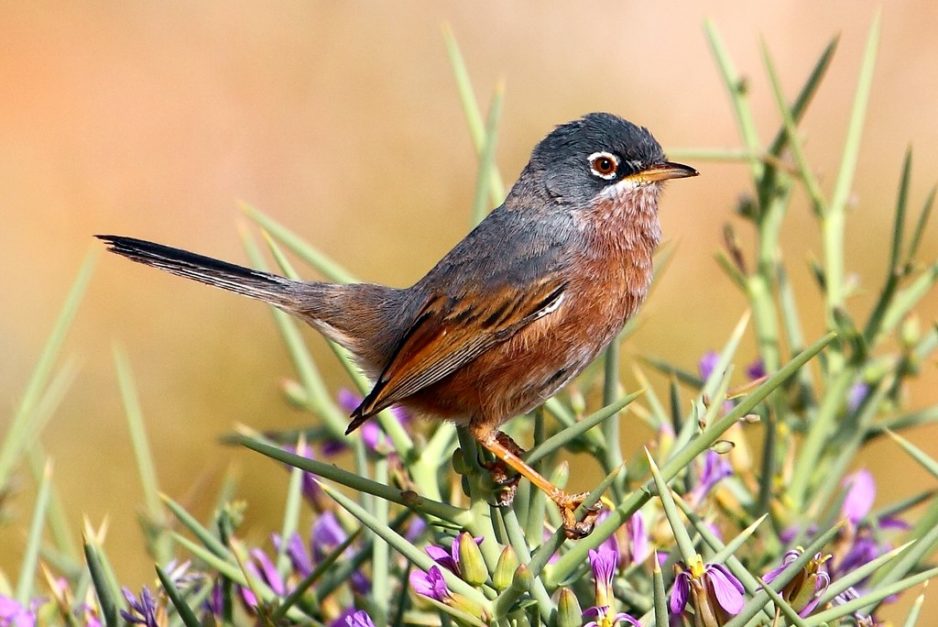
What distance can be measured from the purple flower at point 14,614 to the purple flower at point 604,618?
3.61 ft

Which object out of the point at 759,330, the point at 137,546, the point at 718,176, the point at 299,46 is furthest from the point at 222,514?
the point at 299,46

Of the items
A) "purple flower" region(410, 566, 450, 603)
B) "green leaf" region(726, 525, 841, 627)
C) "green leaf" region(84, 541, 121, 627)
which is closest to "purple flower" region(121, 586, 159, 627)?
"green leaf" region(84, 541, 121, 627)

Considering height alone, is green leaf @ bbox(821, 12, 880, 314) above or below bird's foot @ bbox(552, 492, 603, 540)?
above

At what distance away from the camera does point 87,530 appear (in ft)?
6.77

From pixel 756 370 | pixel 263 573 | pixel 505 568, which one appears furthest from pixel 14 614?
pixel 756 370

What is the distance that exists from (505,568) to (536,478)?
33cm

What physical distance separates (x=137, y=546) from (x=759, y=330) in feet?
10.3

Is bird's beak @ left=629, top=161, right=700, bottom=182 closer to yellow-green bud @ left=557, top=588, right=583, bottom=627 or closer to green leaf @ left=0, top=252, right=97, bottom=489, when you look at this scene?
green leaf @ left=0, top=252, right=97, bottom=489

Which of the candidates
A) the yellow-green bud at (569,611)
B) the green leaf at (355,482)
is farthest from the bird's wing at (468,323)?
the yellow-green bud at (569,611)

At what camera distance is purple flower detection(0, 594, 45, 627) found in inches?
87.2

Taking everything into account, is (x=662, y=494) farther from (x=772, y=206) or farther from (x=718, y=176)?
(x=718, y=176)

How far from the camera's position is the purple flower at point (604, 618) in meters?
1.77

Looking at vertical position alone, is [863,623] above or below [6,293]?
above

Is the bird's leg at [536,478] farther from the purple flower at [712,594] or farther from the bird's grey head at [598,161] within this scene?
the bird's grey head at [598,161]
